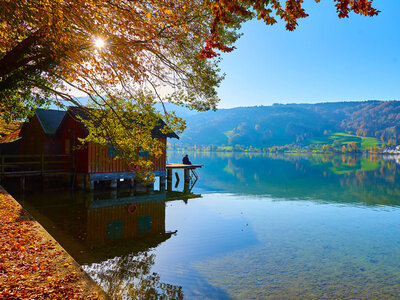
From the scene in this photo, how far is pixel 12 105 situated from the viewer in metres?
13.8

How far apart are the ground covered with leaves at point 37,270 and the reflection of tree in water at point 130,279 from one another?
2012 millimetres

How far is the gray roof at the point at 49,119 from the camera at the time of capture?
95.5 ft

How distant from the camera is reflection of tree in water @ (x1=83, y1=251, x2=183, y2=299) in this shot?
888 centimetres

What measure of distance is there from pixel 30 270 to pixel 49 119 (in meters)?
27.1

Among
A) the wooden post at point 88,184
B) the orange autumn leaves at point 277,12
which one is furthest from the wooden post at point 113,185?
the orange autumn leaves at point 277,12

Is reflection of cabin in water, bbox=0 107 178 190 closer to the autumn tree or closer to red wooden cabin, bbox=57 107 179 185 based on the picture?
red wooden cabin, bbox=57 107 179 185

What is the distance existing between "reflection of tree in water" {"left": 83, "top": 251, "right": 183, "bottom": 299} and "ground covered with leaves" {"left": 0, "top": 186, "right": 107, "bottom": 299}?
2.01 metres

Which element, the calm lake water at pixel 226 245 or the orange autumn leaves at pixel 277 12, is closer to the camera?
the orange autumn leaves at pixel 277 12

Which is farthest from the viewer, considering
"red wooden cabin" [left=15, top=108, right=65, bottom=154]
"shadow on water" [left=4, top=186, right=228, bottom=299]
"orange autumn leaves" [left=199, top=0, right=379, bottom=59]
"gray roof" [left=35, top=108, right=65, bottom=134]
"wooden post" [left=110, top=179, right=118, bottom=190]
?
"red wooden cabin" [left=15, top=108, right=65, bottom=154]

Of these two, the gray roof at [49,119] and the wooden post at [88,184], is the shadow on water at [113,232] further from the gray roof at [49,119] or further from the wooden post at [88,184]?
the gray roof at [49,119]

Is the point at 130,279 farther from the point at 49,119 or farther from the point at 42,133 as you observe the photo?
the point at 49,119

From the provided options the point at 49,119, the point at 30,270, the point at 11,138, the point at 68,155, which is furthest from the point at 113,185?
the point at 30,270

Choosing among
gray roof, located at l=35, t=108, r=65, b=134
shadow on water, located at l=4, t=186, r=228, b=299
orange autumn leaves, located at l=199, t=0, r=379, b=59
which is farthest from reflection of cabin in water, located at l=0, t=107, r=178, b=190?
orange autumn leaves, located at l=199, t=0, r=379, b=59

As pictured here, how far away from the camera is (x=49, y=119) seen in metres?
30.3
